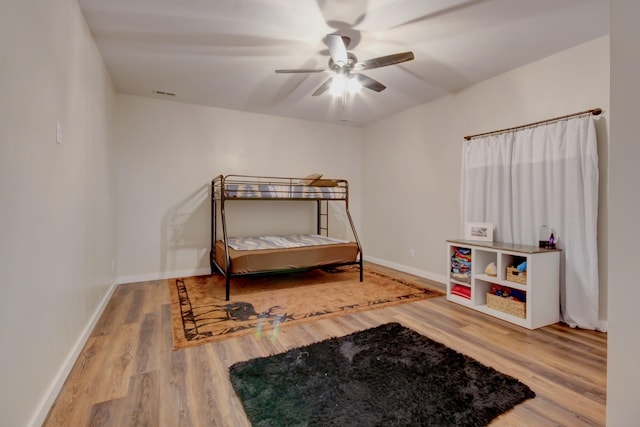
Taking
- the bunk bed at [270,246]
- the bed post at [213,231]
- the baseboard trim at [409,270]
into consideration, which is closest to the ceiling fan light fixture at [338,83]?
the bunk bed at [270,246]

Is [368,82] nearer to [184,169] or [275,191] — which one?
[275,191]

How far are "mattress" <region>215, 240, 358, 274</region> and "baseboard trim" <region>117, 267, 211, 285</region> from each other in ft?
1.85

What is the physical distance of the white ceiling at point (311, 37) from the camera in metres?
2.15

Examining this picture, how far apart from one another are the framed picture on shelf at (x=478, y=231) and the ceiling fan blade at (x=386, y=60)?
6.24ft

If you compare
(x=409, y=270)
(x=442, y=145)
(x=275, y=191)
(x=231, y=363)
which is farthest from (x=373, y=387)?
(x=442, y=145)

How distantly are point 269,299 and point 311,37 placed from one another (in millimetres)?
2543

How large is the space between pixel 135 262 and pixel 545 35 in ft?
16.4

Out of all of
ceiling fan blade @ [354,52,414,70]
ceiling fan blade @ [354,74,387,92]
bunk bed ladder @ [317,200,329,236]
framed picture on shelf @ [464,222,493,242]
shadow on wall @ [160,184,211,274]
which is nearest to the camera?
ceiling fan blade @ [354,52,414,70]

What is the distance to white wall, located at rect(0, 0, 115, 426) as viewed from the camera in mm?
1139

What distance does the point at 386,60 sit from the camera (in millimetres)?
2400

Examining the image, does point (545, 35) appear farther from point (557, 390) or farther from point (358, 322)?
point (358, 322)

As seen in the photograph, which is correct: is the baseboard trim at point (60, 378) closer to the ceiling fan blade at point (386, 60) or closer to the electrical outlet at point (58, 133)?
the electrical outlet at point (58, 133)

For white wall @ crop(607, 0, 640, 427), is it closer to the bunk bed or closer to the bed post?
the bunk bed

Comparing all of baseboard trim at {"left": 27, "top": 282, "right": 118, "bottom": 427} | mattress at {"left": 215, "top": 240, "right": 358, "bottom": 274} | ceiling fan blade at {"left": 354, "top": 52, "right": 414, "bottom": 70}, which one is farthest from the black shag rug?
ceiling fan blade at {"left": 354, "top": 52, "right": 414, "bottom": 70}
